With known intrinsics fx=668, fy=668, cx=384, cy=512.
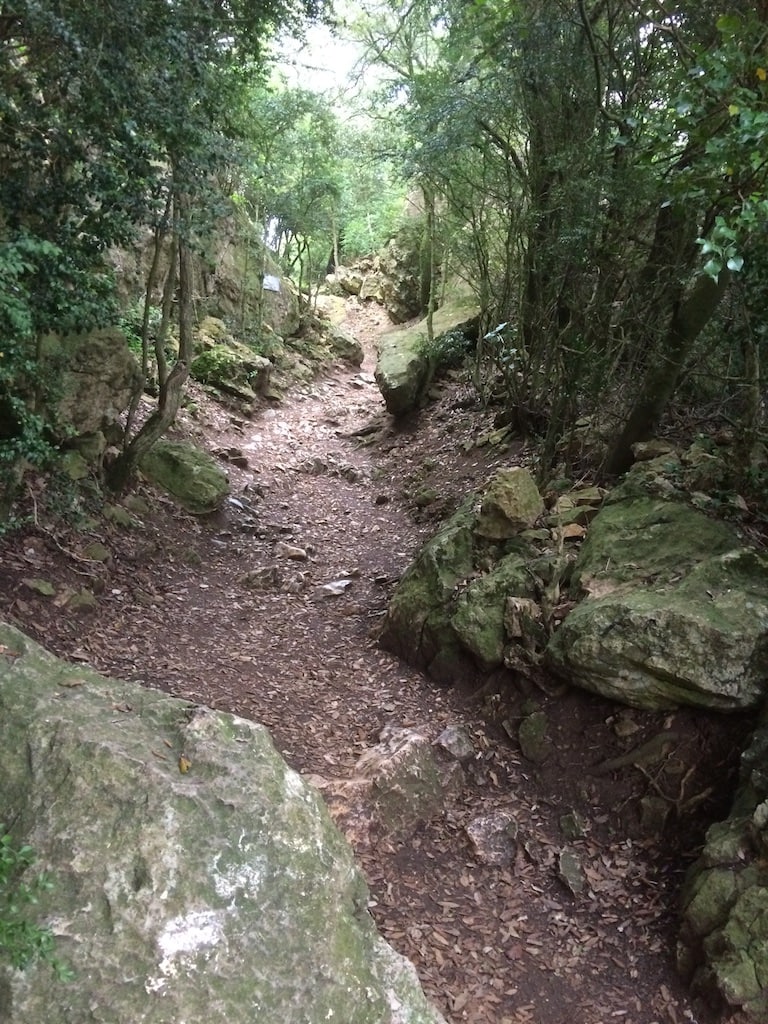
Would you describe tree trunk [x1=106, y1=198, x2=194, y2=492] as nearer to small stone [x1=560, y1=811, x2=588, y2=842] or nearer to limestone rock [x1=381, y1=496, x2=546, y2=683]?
limestone rock [x1=381, y1=496, x2=546, y2=683]

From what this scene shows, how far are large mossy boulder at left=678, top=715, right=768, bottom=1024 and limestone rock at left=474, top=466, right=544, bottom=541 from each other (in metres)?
2.81

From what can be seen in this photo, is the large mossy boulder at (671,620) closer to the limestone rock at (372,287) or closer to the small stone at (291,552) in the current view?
the small stone at (291,552)

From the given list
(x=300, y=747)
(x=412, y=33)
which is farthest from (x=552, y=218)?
(x=412, y=33)

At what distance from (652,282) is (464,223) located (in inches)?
239

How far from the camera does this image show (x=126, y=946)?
2197 millimetres

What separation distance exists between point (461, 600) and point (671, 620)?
182 centimetres

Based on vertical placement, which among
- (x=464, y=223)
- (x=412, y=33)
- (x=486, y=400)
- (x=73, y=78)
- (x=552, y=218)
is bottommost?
(x=486, y=400)

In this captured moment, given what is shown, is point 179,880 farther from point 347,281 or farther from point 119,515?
point 347,281

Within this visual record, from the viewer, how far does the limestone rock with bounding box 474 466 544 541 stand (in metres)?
6.08

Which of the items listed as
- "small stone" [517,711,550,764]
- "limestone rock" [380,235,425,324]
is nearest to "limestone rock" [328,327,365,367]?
"limestone rock" [380,235,425,324]

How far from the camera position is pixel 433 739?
15.5 feet

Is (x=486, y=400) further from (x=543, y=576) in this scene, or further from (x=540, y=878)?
(x=540, y=878)

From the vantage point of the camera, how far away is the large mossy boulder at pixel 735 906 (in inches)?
116

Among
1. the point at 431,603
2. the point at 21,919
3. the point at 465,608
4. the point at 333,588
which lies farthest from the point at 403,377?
the point at 21,919
